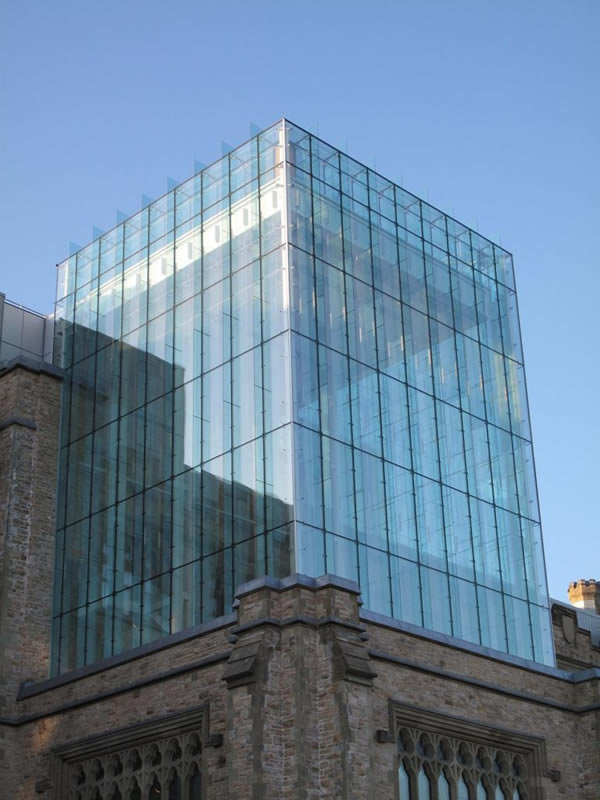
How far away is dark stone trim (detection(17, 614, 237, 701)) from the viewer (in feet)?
91.2

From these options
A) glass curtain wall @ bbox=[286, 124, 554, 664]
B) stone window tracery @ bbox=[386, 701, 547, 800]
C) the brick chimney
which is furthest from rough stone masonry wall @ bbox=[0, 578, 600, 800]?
the brick chimney

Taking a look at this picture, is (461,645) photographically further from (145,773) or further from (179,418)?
(179,418)

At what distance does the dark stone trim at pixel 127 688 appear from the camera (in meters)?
27.3

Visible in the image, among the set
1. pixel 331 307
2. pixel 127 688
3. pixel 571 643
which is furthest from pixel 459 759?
pixel 571 643

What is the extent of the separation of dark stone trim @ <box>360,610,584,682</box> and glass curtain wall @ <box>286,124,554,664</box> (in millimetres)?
2278

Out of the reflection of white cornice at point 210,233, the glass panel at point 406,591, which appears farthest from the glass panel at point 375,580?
the reflection of white cornice at point 210,233

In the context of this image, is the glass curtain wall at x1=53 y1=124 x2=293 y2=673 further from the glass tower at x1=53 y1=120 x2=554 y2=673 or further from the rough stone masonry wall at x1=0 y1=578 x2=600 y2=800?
the rough stone masonry wall at x1=0 y1=578 x2=600 y2=800

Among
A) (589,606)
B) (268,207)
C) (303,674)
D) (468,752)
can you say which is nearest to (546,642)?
(468,752)

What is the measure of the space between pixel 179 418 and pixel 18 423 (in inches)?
210

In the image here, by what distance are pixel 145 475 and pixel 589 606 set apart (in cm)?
3391

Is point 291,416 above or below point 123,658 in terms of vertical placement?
above

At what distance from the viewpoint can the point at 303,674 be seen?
25.1 meters

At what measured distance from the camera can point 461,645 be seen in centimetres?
2934

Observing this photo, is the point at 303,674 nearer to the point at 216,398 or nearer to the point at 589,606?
the point at 216,398
